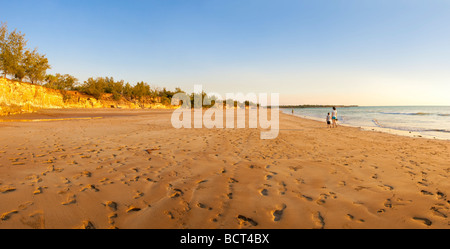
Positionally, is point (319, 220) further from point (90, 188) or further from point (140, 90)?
point (140, 90)

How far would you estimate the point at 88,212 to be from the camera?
9.86 ft

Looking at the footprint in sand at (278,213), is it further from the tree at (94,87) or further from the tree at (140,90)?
the tree at (140,90)

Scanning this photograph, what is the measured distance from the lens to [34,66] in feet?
141

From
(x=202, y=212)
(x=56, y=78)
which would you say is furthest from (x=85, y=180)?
(x=56, y=78)

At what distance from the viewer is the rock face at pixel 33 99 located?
2463 centimetres

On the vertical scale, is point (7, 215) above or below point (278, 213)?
above

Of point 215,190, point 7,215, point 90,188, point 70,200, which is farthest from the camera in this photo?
point 215,190

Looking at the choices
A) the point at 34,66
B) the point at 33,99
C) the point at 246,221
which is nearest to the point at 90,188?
the point at 246,221

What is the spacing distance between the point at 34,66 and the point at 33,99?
13544 mm

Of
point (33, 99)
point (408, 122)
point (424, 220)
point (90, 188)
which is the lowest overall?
point (424, 220)

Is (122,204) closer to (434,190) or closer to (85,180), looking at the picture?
(85,180)

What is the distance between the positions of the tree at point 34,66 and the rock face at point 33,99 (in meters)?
4.95

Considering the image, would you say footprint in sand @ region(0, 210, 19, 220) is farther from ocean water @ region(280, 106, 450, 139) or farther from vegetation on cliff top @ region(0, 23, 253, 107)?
vegetation on cliff top @ region(0, 23, 253, 107)
